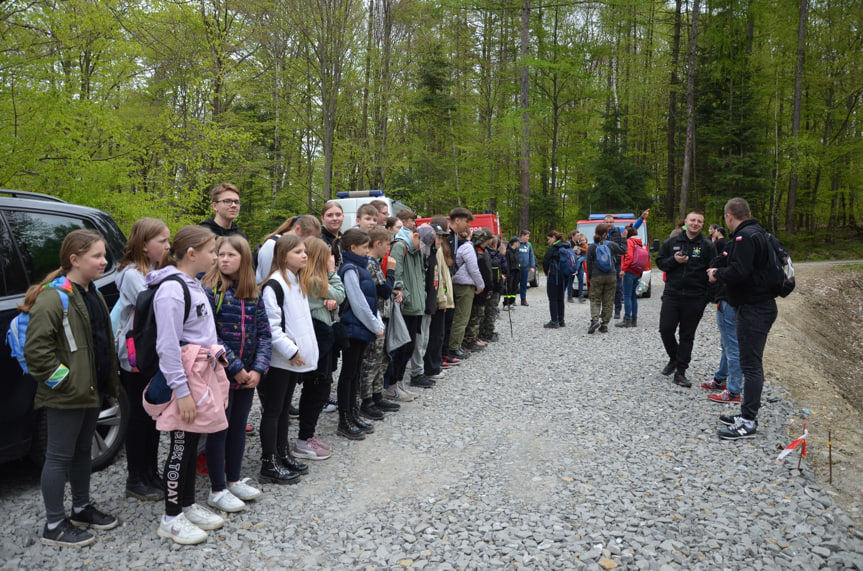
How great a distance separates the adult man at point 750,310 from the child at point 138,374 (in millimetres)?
5104

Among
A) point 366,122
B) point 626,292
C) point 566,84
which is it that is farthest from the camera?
point 566,84

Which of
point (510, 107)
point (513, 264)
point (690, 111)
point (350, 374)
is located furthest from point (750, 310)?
point (510, 107)

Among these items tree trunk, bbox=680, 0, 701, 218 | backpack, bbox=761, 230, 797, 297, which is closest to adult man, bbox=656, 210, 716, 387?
backpack, bbox=761, 230, 797, 297

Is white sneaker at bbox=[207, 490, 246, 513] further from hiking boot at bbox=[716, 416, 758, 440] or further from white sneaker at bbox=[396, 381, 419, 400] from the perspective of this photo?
hiking boot at bbox=[716, 416, 758, 440]

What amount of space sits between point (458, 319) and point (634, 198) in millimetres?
21280

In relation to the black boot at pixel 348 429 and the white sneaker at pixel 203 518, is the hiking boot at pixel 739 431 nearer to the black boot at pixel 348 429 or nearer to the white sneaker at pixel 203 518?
the black boot at pixel 348 429

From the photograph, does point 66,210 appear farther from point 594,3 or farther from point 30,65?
point 594,3

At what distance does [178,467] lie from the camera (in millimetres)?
3404

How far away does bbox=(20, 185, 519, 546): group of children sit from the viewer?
325 centimetres

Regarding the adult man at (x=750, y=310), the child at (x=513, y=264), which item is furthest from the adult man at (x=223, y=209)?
the child at (x=513, y=264)

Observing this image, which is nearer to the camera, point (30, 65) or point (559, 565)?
point (559, 565)

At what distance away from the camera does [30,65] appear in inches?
299

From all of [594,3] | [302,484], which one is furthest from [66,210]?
[594,3]

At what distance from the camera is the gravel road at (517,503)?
130 inches
